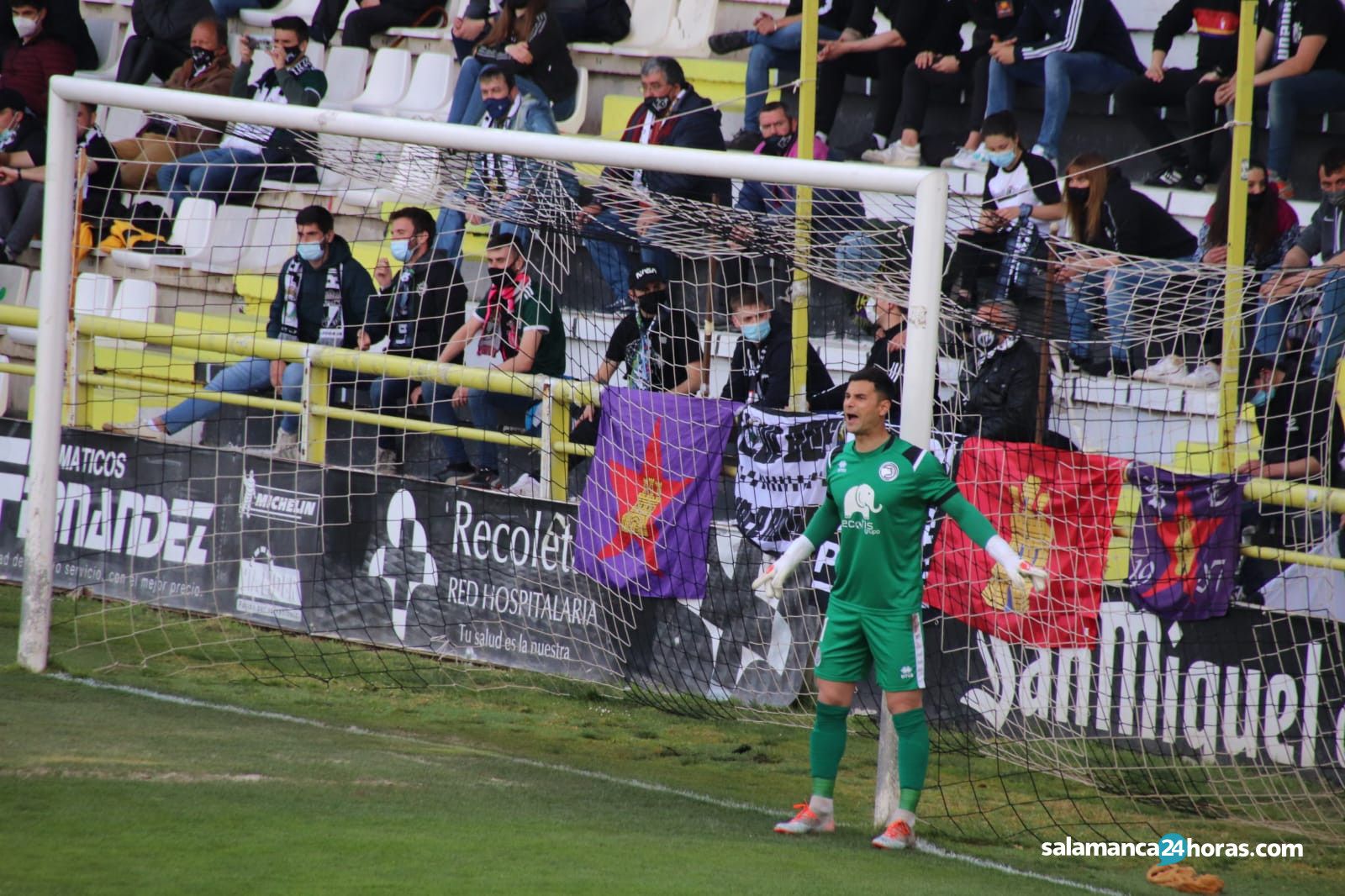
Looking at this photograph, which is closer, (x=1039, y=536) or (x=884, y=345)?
(x=1039, y=536)

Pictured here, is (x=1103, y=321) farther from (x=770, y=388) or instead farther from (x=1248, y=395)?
(x=770, y=388)

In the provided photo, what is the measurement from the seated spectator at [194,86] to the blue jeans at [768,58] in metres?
4.53

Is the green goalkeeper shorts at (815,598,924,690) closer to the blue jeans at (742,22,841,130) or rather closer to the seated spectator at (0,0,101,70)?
the blue jeans at (742,22,841,130)

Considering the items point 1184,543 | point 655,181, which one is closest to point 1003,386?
point 1184,543

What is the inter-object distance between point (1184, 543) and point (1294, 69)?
11.1 feet

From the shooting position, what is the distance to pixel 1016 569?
16.2 feet

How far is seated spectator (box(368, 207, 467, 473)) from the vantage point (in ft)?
29.0

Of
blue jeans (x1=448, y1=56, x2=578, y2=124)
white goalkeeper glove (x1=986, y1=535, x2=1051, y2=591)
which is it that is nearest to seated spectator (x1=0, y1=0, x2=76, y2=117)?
blue jeans (x1=448, y1=56, x2=578, y2=124)

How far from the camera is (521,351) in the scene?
335 inches

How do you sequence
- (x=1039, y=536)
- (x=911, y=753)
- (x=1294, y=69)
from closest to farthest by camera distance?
(x=911, y=753) < (x=1039, y=536) < (x=1294, y=69)

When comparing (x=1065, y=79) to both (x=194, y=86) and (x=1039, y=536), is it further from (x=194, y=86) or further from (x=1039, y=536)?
(x=194, y=86)

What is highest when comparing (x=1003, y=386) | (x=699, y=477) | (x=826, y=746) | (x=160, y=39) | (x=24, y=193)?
(x=160, y=39)

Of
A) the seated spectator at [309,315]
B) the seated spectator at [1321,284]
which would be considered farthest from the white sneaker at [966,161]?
the seated spectator at [309,315]

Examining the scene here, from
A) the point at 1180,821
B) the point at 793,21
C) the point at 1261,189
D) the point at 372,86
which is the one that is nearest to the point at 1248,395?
the point at 1261,189
